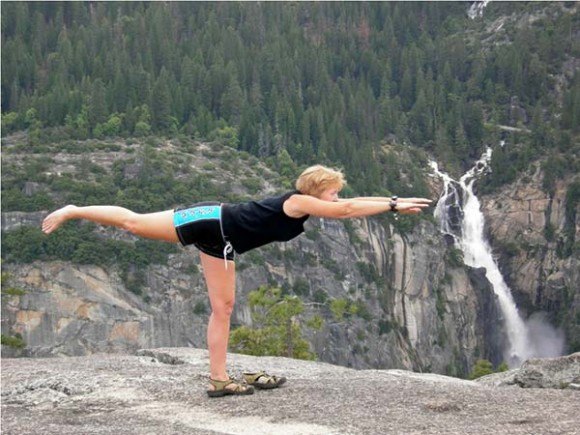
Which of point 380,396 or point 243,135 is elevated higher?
point 243,135

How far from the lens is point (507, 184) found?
398 ft

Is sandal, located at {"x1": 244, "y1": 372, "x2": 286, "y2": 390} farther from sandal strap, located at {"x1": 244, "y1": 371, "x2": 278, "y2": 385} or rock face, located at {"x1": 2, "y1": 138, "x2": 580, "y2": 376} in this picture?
rock face, located at {"x1": 2, "y1": 138, "x2": 580, "y2": 376}

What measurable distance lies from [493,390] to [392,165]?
112467mm

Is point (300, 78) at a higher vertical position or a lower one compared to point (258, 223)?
higher

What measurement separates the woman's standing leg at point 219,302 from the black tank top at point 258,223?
0.33 m

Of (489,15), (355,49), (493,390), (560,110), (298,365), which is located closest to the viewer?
(493,390)

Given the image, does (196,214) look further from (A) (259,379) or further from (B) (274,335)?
(B) (274,335)

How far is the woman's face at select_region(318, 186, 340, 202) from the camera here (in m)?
11.9

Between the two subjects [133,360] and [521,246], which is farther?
[521,246]

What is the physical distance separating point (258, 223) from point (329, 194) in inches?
29.2

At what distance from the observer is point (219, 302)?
12695mm

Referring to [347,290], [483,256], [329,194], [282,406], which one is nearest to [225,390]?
[282,406]

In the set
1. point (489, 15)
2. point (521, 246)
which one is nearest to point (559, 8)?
point (489, 15)

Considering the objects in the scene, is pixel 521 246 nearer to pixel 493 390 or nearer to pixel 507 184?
pixel 507 184
